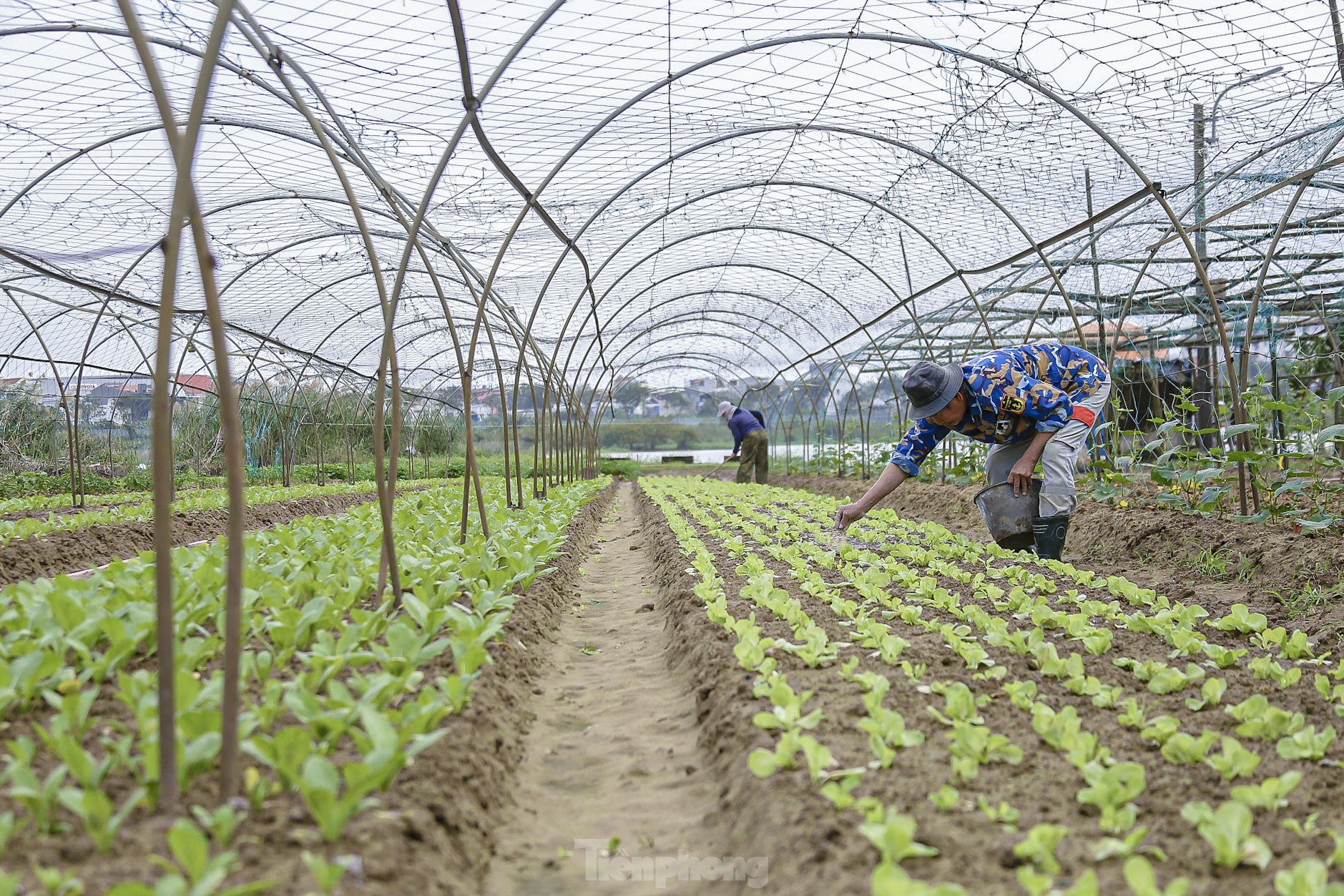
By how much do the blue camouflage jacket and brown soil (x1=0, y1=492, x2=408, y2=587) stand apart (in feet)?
14.9

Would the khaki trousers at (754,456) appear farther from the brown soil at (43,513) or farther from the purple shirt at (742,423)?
the brown soil at (43,513)

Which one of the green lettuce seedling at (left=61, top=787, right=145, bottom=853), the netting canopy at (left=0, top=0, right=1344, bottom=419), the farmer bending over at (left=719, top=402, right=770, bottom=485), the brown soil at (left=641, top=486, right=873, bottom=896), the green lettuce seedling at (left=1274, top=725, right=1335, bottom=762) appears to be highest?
the netting canopy at (left=0, top=0, right=1344, bottom=419)

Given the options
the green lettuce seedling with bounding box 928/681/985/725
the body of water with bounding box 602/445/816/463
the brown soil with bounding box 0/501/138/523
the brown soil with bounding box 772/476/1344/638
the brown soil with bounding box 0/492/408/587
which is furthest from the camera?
the body of water with bounding box 602/445/816/463

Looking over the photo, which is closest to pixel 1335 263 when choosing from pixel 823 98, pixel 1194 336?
pixel 1194 336

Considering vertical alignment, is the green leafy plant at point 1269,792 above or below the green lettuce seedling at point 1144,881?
below

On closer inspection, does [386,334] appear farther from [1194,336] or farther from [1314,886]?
[1194,336]

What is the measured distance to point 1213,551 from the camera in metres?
5.19

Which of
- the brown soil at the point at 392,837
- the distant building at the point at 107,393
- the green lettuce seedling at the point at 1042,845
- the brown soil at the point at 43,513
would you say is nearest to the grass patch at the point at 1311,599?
the green lettuce seedling at the point at 1042,845

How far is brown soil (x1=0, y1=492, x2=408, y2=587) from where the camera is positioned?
18.1 ft

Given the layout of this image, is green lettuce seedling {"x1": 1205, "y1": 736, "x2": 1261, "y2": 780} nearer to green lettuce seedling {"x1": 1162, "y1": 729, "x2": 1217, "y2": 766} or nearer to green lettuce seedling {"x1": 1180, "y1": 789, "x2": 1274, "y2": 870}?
green lettuce seedling {"x1": 1162, "y1": 729, "x2": 1217, "y2": 766}

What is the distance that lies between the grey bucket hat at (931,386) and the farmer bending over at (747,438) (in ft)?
36.5

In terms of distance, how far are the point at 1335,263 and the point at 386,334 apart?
11.7m

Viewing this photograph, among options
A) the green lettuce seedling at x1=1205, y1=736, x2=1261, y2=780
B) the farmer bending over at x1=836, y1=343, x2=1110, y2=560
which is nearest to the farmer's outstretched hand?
the farmer bending over at x1=836, y1=343, x2=1110, y2=560

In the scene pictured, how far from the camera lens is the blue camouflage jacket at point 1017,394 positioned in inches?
200
